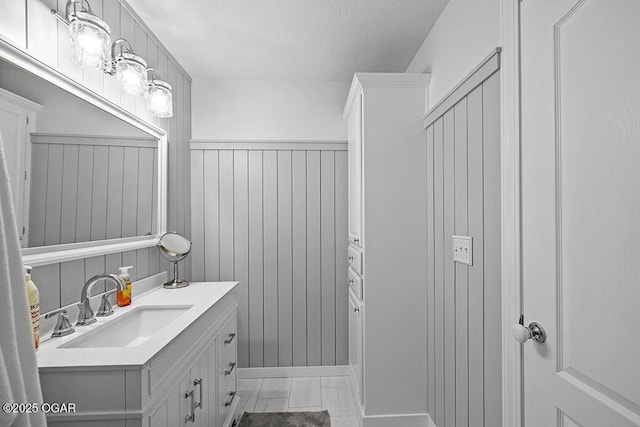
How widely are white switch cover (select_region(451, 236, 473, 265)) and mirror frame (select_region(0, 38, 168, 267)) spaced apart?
1.67 meters

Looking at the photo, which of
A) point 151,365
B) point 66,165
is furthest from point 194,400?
point 66,165

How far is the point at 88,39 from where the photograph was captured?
1.30 meters

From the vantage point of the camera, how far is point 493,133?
49.6 inches

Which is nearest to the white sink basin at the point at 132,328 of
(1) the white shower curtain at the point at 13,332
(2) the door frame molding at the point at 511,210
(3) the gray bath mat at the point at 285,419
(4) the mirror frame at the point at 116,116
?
(4) the mirror frame at the point at 116,116

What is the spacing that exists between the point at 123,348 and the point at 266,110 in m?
2.04

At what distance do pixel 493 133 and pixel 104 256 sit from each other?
1.83 meters

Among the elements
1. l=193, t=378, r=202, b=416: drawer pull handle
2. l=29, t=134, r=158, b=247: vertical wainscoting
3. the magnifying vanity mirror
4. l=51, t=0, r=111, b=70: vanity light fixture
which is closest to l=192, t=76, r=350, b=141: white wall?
l=29, t=134, r=158, b=247: vertical wainscoting

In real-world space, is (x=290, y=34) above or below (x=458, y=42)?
above

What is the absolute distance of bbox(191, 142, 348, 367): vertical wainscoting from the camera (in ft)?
8.48

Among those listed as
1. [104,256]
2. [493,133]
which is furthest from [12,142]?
[493,133]

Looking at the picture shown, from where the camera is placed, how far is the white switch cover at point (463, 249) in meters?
1.43

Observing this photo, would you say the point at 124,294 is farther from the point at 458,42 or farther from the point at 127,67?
the point at 458,42

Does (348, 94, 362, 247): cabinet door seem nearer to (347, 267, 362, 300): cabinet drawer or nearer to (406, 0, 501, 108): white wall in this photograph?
(347, 267, 362, 300): cabinet drawer

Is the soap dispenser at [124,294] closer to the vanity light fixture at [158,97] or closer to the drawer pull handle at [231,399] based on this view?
the drawer pull handle at [231,399]
